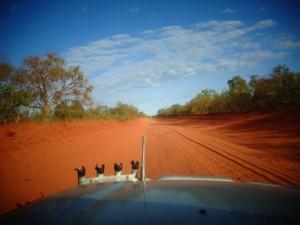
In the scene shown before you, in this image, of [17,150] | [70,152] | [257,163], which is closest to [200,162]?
[257,163]

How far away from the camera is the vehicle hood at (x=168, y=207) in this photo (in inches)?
58.1

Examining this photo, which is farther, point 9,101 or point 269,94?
point 269,94

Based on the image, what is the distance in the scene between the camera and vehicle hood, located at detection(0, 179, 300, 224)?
148cm

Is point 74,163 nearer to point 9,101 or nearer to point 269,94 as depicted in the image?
point 9,101

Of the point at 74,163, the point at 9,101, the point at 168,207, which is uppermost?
the point at 9,101

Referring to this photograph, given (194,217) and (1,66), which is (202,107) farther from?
(194,217)

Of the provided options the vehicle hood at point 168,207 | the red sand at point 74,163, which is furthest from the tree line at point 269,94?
the vehicle hood at point 168,207

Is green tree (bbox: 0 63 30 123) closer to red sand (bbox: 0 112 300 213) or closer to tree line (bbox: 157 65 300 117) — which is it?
red sand (bbox: 0 112 300 213)

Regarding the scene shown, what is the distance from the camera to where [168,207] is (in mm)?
1734

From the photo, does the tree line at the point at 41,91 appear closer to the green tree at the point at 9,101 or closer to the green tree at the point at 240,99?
the green tree at the point at 9,101

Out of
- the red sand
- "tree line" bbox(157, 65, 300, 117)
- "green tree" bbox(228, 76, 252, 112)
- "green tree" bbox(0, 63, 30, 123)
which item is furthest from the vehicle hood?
"green tree" bbox(228, 76, 252, 112)

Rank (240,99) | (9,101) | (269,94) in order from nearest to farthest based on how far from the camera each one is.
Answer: (9,101), (269,94), (240,99)

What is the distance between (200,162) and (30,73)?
58.8ft

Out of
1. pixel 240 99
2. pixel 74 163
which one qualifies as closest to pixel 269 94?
pixel 240 99
